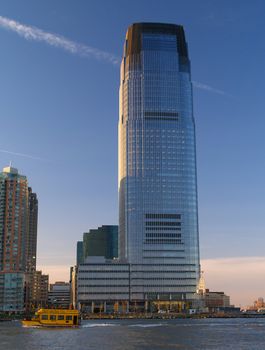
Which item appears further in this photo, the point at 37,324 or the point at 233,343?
the point at 37,324

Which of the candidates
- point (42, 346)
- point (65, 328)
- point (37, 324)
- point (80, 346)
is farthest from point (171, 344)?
point (37, 324)

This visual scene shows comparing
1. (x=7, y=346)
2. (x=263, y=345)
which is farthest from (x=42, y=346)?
(x=263, y=345)

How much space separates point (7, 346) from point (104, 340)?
1027 inches

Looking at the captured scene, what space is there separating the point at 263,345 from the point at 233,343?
8.05 metres

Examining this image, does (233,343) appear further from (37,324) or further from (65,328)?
(37,324)

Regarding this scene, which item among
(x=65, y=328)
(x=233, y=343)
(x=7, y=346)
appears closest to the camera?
(x=7, y=346)

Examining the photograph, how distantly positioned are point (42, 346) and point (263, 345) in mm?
49392

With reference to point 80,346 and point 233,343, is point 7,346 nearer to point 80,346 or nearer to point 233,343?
point 80,346

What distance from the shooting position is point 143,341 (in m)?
128

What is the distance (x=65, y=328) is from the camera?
18138cm

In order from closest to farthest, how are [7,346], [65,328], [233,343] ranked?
1. [7,346]
2. [233,343]
3. [65,328]

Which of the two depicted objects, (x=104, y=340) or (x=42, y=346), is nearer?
(x=42, y=346)

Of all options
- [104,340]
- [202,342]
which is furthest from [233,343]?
[104,340]

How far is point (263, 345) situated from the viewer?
402 ft
